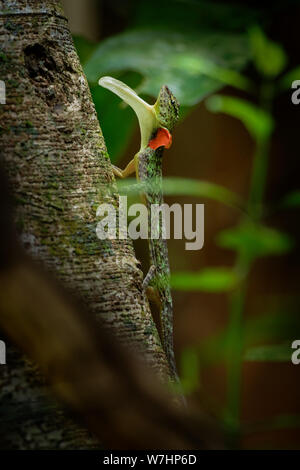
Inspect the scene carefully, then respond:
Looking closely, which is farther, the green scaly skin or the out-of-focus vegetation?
the out-of-focus vegetation

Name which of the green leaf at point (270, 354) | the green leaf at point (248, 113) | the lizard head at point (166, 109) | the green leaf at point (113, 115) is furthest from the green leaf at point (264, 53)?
the green leaf at point (270, 354)

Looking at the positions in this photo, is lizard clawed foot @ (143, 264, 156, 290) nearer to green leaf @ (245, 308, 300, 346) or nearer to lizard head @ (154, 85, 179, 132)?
lizard head @ (154, 85, 179, 132)

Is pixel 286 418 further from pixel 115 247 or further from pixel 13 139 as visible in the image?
pixel 13 139

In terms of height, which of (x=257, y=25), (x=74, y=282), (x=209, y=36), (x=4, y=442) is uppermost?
(x=257, y=25)

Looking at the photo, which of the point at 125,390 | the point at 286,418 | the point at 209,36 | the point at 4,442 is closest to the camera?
the point at 125,390

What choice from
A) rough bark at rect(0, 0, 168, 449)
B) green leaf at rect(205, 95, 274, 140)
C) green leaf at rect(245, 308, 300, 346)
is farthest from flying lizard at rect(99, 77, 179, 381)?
green leaf at rect(245, 308, 300, 346)

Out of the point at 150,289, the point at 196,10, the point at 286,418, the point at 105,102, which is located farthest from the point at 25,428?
the point at 196,10

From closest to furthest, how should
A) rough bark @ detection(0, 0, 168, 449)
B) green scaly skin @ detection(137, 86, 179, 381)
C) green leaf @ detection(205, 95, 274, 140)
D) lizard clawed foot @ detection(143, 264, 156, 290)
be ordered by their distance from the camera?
rough bark @ detection(0, 0, 168, 449) → lizard clawed foot @ detection(143, 264, 156, 290) → green scaly skin @ detection(137, 86, 179, 381) → green leaf @ detection(205, 95, 274, 140)

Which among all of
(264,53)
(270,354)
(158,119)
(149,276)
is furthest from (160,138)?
(264,53)
